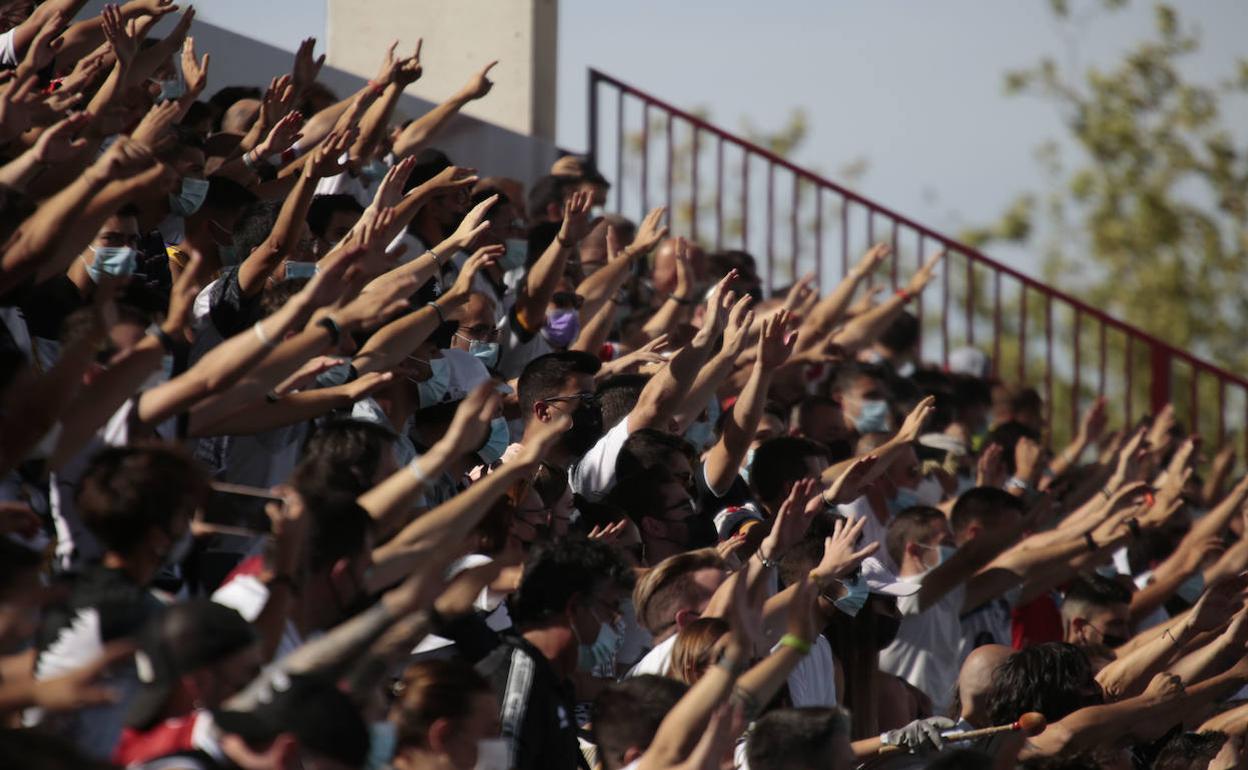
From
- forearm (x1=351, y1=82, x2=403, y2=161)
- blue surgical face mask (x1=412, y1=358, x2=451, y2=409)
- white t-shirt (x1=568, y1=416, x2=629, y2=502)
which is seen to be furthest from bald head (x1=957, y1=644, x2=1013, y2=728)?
forearm (x1=351, y1=82, x2=403, y2=161)

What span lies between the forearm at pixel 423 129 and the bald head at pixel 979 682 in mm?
3580

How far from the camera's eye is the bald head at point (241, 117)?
770 cm

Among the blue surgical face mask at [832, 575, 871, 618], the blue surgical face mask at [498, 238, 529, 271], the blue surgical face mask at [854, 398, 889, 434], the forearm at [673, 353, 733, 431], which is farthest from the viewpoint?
the blue surgical face mask at [854, 398, 889, 434]

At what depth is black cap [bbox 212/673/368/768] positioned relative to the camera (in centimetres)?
352

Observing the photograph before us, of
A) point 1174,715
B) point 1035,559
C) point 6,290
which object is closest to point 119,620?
point 6,290

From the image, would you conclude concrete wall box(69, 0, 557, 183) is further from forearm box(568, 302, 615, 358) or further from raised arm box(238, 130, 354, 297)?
raised arm box(238, 130, 354, 297)

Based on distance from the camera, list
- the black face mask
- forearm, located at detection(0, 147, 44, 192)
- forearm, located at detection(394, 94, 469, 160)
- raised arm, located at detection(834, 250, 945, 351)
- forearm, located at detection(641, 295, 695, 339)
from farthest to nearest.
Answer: raised arm, located at detection(834, 250, 945, 351) < forearm, located at detection(641, 295, 695, 339) < forearm, located at detection(394, 94, 469, 160) < the black face mask < forearm, located at detection(0, 147, 44, 192)

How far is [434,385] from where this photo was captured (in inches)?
252

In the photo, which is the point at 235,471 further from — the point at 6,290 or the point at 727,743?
the point at 727,743

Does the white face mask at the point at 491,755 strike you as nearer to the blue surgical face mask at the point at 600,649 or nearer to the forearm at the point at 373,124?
the blue surgical face mask at the point at 600,649

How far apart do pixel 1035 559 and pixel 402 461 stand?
316cm

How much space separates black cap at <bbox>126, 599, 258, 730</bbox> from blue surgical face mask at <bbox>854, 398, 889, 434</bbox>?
6090 millimetres

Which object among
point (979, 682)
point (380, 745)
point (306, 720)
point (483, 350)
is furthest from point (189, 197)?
point (306, 720)

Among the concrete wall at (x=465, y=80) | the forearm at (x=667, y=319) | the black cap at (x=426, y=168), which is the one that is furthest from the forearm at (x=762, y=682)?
the concrete wall at (x=465, y=80)
